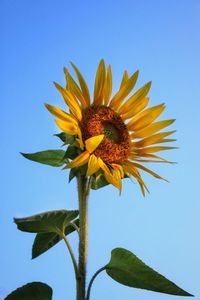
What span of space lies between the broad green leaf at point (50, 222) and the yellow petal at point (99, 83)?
0.79m

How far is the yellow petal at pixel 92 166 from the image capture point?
2.61 meters

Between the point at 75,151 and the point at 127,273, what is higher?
the point at 75,151

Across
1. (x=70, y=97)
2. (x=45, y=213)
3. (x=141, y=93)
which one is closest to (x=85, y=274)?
(x=45, y=213)

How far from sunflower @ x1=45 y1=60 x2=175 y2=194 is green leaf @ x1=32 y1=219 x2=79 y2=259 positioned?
2.07 feet

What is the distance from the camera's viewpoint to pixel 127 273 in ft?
8.91

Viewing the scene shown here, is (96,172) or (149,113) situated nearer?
(96,172)

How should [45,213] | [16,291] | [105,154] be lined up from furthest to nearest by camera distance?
[105,154]
[16,291]
[45,213]

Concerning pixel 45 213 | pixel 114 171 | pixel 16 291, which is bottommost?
pixel 16 291

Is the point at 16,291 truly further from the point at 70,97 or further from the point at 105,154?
the point at 70,97

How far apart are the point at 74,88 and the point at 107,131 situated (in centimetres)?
44

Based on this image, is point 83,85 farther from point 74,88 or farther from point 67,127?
point 67,127

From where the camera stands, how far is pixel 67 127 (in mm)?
2729

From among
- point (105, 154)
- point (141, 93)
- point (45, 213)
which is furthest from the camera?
point (141, 93)

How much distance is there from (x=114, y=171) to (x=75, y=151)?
294 mm
